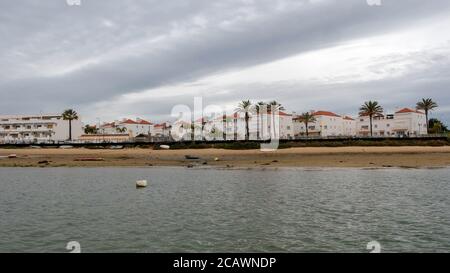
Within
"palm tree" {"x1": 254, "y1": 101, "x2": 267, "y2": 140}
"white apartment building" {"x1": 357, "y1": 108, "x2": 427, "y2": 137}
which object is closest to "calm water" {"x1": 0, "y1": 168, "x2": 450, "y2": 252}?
"palm tree" {"x1": 254, "y1": 101, "x2": 267, "y2": 140}

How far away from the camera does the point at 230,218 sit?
→ 23312mm

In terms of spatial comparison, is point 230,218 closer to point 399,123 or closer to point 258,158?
point 258,158

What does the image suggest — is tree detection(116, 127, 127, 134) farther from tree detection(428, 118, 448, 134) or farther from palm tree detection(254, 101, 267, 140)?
tree detection(428, 118, 448, 134)

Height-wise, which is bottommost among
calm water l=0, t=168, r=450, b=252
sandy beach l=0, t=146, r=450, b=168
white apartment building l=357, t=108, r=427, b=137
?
calm water l=0, t=168, r=450, b=252

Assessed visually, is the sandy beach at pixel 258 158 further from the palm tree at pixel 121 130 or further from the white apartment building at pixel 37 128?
the palm tree at pixel 121 130

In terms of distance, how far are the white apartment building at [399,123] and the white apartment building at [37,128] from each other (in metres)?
120

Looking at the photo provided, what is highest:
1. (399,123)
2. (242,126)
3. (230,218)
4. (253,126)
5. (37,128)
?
(37,128)

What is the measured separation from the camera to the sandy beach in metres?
69.1

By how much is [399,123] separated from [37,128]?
144 meters

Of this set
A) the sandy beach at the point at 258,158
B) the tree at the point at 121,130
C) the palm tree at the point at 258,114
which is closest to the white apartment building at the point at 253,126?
the palm tree at the point at 258,114

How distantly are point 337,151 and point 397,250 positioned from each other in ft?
230

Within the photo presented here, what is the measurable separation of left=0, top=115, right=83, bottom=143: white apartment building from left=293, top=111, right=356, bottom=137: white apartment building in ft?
295

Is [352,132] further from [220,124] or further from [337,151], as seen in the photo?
[337,151]

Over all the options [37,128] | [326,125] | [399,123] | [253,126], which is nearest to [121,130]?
[37,128]
